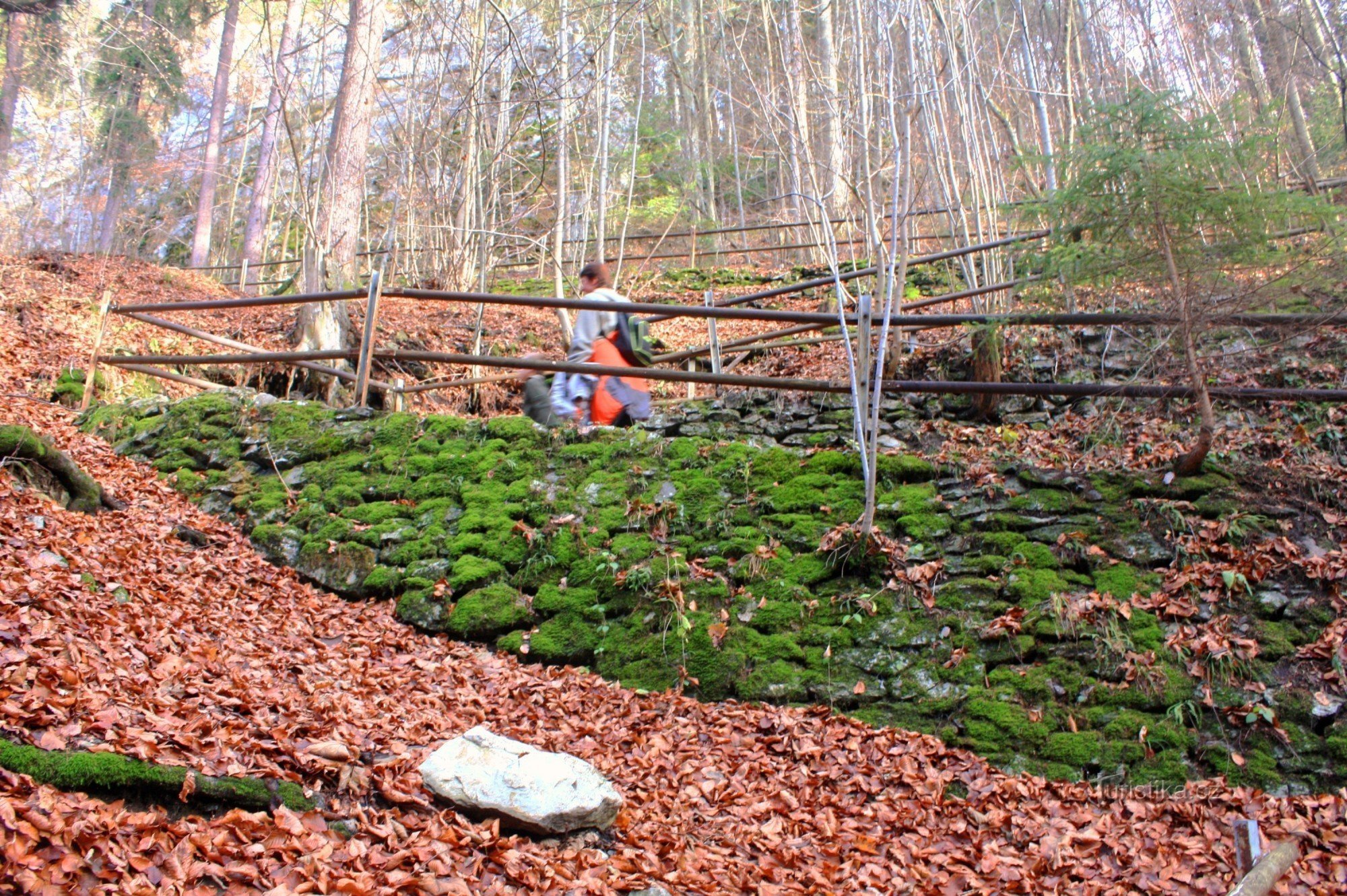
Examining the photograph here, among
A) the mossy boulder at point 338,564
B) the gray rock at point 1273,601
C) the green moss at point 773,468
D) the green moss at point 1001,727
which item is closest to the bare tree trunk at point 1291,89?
the gray rock at point 1273,601

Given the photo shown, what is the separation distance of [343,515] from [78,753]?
3.28 metres

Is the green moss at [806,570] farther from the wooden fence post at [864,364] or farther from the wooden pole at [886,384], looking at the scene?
the wooden pole at [886,384]

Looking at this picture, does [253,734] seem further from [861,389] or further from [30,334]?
[30,334]

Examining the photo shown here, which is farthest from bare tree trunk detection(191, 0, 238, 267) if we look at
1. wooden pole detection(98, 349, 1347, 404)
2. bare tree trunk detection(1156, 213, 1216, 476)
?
bare tree trunk detection(1156, 213, 1216, 476)

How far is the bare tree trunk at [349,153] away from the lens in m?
9.69

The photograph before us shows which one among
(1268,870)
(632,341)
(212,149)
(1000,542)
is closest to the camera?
(1268,870)

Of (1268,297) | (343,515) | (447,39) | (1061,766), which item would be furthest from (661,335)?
(1061,766)

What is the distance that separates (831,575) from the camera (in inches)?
192

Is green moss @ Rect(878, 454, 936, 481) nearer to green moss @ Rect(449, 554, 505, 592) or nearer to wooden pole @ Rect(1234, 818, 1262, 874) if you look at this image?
green moss @ Rect(449, 554, 505, 592)

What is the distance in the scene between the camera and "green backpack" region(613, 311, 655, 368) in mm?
6383

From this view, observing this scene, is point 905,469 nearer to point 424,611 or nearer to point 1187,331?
point 1187,331

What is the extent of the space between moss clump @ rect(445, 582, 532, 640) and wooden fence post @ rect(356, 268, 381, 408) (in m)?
2.37

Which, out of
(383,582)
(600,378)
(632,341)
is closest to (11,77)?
(600,378)

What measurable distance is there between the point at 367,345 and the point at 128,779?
4.41 metres
